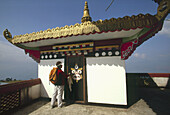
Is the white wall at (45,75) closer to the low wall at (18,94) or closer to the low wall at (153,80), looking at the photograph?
the low wall at (18,94)

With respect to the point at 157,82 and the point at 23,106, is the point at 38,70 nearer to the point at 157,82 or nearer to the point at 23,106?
the point at 23,106

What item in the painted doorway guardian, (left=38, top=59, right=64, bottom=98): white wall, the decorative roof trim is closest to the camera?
the decorative roof trim

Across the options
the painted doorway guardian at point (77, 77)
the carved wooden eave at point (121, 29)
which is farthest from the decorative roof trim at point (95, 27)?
the painted doorway guardian at point (77, 77)

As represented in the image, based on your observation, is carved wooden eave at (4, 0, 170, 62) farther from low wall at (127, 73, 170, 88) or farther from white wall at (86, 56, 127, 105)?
low wall at (127, 73, 170, 88)

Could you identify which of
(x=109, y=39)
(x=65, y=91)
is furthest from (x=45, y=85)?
(x=109, y=39)

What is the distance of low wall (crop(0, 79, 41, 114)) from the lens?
9.24 feet

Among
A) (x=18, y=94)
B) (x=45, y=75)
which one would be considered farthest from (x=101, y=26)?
(x=18, y=94)

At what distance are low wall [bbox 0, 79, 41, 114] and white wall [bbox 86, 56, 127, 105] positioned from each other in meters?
2.76

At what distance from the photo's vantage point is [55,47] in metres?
3.98

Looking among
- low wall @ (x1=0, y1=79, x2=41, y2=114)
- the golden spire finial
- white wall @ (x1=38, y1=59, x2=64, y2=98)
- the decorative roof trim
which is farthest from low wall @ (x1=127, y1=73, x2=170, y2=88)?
low wall @ (x1=0, y1=79, x2=41, y2=114)

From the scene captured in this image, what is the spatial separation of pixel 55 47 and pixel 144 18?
3.67m

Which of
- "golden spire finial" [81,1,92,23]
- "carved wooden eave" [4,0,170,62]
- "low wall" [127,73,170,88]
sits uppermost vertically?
"golden spire finial" [81,1,92,23]

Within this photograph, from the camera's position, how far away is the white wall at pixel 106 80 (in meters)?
3.24

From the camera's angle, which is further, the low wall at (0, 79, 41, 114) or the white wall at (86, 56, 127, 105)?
the white wall at (86, 56, 127, 105)
